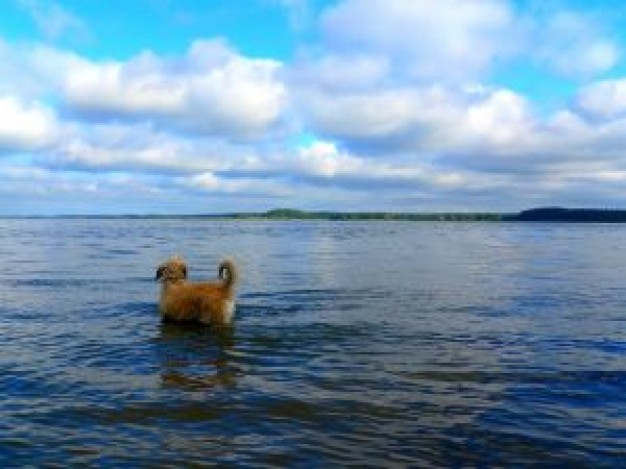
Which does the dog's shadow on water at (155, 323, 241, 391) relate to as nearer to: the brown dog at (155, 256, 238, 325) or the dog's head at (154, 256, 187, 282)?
the brown dog at (155, 256, 238, 325)

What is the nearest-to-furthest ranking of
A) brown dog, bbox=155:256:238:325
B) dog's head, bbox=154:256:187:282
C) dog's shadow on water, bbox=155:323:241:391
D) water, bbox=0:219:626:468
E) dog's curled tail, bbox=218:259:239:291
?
water, bbox=0:219:626:468
dog's shadow on water, bbox=155:323:241:391
dog's curled tail, bbox=218:259:239:291
brown dog, bbox=155:256:238:325
dog's head, bbox=154:256:187:282

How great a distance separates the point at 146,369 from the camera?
1178cm

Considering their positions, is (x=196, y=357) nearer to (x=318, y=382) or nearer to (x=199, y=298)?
(x=318, y=382)

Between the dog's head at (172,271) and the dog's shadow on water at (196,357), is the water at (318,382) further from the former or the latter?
the dog's head at (172,271)

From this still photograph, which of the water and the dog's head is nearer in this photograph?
the water

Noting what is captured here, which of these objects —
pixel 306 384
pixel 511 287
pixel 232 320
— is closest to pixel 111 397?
pixel 306 384

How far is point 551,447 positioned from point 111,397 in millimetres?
5564

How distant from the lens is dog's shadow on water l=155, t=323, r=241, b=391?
11000 millimetres

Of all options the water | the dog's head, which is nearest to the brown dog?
the dog's head

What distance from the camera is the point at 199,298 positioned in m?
15.8

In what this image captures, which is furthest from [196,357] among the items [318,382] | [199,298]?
[199,298]

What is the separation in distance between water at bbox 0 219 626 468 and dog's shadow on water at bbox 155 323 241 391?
54mm

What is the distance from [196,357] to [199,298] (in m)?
3.14

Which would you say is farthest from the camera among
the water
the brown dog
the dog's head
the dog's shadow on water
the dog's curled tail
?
the dog's head
